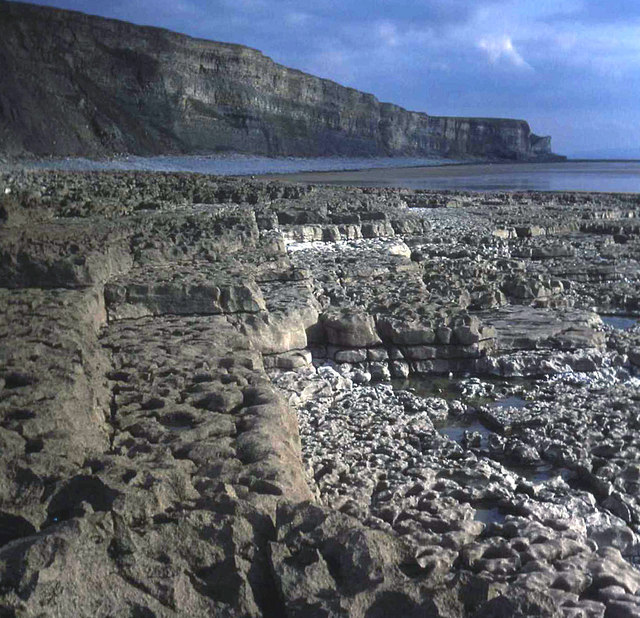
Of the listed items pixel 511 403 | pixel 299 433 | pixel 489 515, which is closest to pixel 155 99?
pixel 511 403

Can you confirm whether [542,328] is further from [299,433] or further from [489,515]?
[489,515]

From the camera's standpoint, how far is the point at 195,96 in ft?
210

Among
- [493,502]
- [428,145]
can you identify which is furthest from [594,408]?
[428,145]

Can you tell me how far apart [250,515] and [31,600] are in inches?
30.4

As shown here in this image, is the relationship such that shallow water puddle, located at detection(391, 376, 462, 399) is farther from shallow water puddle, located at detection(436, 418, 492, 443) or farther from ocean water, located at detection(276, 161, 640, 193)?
ocean water, located at detection(276, 161, 640, 193)

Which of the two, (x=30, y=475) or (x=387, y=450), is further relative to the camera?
(x=387, y=450)

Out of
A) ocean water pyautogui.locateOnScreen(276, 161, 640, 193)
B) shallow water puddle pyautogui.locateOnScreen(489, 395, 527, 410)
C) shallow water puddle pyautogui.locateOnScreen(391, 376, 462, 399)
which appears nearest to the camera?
shallow water puddle pyautogui.locateOnScreen(489, 395, 527, 410)

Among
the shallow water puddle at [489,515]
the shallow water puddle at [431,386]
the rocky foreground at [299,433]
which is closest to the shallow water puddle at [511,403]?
the rocky foreground at [299,433]

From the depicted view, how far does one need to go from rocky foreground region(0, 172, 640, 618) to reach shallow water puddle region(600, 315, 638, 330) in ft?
0.57

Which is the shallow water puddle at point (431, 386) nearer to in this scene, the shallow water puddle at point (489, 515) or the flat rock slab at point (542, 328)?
the flat rock slab at point (542, 328)

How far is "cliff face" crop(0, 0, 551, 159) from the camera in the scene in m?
45.9

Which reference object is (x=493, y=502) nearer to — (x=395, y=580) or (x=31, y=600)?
(x=395, y=580)

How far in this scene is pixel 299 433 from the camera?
4.34 meters

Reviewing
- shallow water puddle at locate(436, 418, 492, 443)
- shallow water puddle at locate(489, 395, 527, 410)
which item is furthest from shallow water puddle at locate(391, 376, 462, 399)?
shallow water puddle at locate(436, 418, 492, 443)
